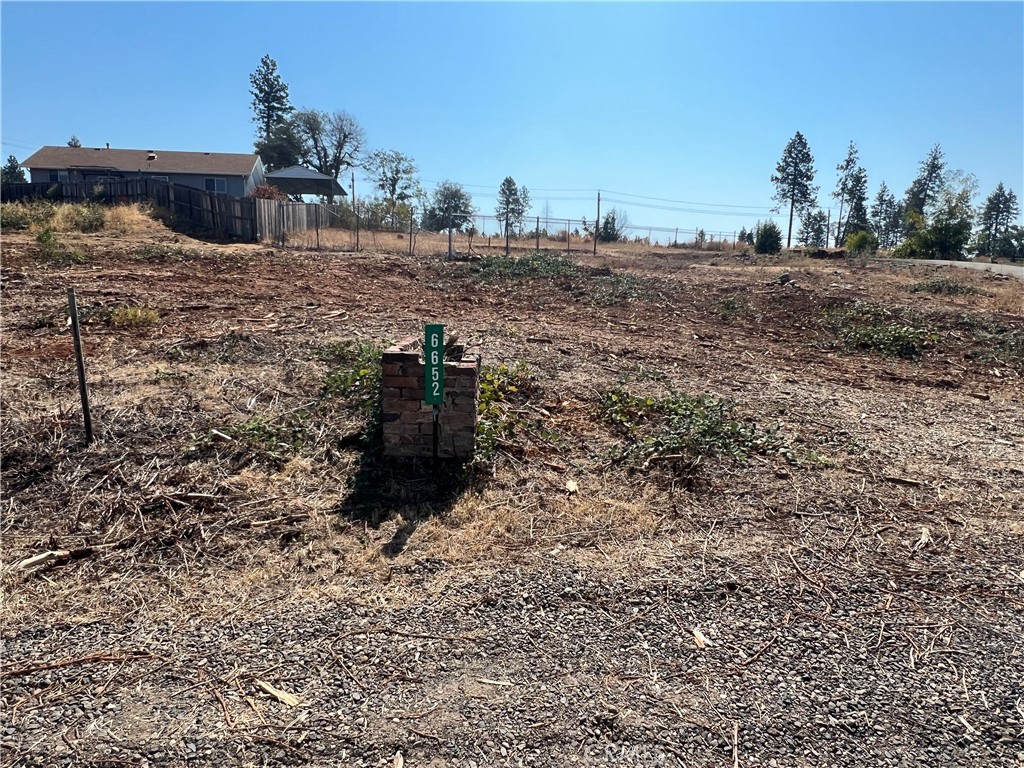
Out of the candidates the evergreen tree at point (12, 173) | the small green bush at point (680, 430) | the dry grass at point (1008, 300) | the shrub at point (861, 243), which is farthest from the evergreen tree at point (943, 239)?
the evergreen tree at point (12, 173)

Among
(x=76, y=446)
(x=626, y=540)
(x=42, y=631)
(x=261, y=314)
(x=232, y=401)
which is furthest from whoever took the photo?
(x=261, y=314)

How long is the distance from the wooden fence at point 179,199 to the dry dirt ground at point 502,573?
45.6 ft

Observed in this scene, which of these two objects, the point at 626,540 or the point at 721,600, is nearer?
the point at 721,600

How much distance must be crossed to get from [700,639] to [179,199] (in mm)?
24416

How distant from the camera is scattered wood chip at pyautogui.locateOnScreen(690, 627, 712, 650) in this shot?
110 inches

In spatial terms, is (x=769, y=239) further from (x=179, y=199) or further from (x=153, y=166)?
(x=153, y=166)

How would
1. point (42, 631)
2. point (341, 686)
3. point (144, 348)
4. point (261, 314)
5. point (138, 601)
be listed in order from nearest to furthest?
point (341, 686) → point (42, 631) → point (138, 601) → point (144, 348) → point (261, 314)

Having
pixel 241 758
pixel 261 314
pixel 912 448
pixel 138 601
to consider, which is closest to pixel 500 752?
pixel 241 758

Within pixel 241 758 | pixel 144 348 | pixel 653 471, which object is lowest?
pixel 241 758

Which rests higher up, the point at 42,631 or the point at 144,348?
the point at 144,348

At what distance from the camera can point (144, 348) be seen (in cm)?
651

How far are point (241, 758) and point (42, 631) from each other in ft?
4.45

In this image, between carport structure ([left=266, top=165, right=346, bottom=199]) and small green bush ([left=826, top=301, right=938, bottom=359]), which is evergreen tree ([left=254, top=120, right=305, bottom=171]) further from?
small green bush ([left=826, top=301, right=938, bottom=359])

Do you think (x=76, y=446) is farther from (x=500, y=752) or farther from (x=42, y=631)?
A: (x=500, y=752)
